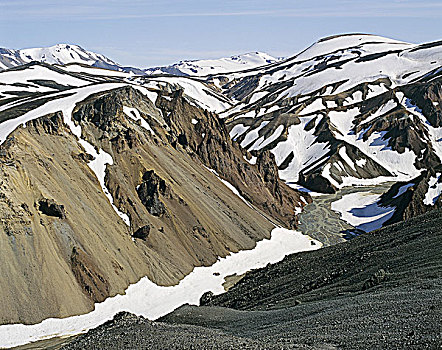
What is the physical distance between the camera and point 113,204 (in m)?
46.4

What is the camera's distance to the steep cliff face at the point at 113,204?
3575cm

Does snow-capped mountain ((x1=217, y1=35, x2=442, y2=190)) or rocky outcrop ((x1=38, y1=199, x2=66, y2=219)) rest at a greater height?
snow-capped mountain ((x1=217, y1=35, x2=442, y2=190))

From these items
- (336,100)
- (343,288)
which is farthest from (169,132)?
(336,100)

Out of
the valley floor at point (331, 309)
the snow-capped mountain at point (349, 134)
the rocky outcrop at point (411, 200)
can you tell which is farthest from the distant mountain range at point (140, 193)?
the valley floor at point (331, 309)

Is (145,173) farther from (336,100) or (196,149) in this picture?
(336,100)

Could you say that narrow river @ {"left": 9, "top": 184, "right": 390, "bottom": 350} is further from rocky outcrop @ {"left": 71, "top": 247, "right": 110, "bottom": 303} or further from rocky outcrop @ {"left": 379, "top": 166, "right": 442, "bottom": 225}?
rocky outcrop @ {"left": 379, "top": 166, "right": 442, "bottom": 225}

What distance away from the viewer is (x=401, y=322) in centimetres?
1602

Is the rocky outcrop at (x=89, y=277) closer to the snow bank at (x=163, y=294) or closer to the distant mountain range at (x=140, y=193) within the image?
the distant mountain range at (x=140, y=193)

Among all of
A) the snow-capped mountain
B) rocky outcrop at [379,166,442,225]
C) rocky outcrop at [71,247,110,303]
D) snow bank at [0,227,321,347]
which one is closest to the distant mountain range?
rocky outcrop at [71,247,110,303]

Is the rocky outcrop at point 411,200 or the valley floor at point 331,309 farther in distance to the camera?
the rocky outcrop at point 411,200

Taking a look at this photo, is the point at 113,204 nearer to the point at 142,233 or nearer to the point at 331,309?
the point at 142,233

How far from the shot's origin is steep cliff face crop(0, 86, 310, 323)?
35.8 meters

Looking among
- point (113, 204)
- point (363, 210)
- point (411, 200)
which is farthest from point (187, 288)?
point (363, 210)

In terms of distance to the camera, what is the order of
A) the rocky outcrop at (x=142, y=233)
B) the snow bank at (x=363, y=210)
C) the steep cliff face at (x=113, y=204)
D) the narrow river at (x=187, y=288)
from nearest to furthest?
the narrow river at (x=187, y=288)
the steep cliff face at (x=113, y=204)
the rocky outcrop at (x=142, y=233)
the snow bank at (x=363, y=210)
